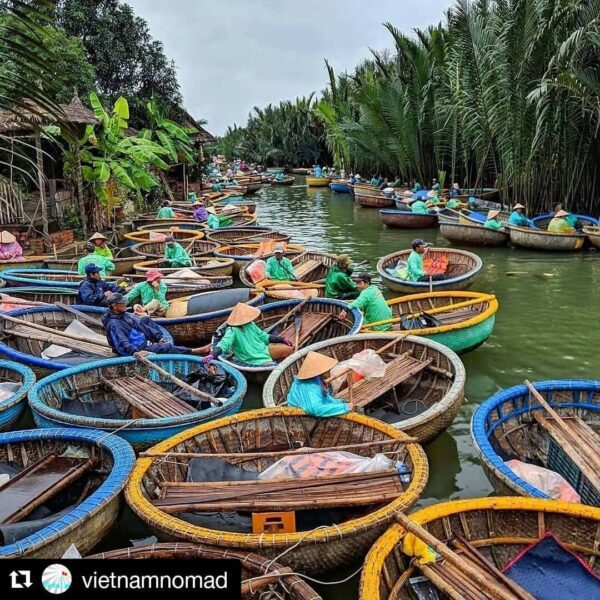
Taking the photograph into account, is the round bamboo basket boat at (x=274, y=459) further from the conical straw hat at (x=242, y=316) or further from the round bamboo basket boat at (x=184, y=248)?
the round bamboo basket boat at (x=184, y=248)

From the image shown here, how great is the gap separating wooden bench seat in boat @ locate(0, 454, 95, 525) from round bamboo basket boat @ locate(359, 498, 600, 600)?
2758mm

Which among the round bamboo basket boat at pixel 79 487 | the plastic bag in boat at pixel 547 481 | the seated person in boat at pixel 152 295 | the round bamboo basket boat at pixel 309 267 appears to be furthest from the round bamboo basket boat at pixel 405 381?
the round bamboo basket boat at pixel 309 267

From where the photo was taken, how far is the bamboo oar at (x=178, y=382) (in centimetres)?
597

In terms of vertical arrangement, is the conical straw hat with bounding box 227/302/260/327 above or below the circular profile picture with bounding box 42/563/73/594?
above

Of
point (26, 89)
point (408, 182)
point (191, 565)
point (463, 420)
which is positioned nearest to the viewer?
point (26, 89)

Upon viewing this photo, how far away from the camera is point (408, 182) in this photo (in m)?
28.8

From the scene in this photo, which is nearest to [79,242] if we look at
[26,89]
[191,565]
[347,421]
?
[347,421]

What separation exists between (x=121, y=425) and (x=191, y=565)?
1.97 metres

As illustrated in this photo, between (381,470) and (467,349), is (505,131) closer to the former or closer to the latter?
(467,349)

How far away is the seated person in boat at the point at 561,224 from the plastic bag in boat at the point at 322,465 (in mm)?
12705

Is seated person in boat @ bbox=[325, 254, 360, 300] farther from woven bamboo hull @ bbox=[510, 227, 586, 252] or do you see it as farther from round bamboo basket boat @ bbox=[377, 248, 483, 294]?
woven bamboo hull @ bbox=[510, 227, 586, 252]

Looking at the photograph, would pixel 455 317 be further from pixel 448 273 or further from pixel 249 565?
pixel 249 565

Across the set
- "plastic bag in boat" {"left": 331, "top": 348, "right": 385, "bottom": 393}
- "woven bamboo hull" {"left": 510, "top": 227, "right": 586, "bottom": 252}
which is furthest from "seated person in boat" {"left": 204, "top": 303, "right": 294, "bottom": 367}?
"woven bamboo hull" {"left": 510, "top": 227, "right": 586, "bottom": 252}

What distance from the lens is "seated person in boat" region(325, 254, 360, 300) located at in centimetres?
994
